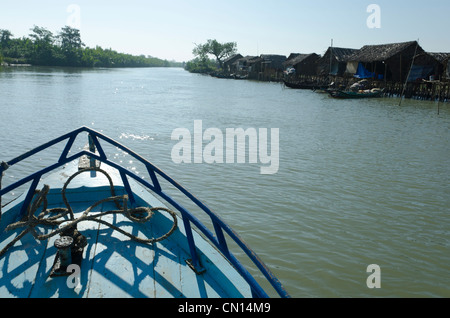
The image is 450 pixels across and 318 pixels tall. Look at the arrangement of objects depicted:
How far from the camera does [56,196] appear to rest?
4.32 meters

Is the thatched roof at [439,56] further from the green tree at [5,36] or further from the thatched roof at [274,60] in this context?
the green tree at [5,36]

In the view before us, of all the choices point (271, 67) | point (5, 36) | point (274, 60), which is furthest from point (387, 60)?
point (5, 36)

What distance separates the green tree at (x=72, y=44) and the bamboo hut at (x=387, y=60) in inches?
3192

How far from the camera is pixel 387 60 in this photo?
34781 mm

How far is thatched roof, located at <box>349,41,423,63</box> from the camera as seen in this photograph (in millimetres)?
33625

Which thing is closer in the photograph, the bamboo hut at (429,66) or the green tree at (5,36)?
the bamboo hut at (429,66)

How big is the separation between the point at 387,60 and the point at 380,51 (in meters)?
1.94

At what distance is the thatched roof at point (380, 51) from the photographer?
110 ft

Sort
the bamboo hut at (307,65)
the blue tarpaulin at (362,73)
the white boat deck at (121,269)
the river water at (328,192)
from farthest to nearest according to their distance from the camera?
the bamboo hut at (307,65) < the blue tarpaulin at (362,73) < the river water at (328,192) < the white boat deck at (121,269)

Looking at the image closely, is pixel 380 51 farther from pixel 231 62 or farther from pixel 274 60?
pixel 231 62

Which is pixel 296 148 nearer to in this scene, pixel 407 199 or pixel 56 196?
pixel 407 199

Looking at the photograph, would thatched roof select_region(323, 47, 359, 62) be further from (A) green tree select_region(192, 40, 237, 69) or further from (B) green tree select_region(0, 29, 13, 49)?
(B) green tree select_region(0, 29, 13, 49)

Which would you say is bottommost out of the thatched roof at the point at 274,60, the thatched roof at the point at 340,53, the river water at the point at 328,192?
the river water at the point at 328,192

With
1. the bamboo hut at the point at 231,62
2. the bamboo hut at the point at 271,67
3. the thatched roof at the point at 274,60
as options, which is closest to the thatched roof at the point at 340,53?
the bamboo hut at the point at 271,67
